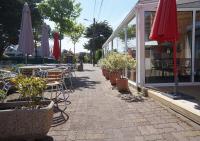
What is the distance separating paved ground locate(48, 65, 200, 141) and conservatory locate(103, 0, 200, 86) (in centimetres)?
228

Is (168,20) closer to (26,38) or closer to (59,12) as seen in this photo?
(26,38)

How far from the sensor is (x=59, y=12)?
26.1m

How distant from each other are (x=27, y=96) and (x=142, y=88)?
468 cm

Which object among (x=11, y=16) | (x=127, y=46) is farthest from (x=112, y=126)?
(x=11, y=16)

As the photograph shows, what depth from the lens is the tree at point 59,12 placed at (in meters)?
25.8

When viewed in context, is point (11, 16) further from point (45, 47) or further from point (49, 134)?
point (49, 134)

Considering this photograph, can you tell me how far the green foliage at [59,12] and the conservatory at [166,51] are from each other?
1666 centimetres

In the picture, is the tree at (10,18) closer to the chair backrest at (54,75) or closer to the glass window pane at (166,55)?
the glass window pane at (166,55)

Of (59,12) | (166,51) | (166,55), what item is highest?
(59,12)

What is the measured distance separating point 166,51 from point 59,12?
58.3 feet

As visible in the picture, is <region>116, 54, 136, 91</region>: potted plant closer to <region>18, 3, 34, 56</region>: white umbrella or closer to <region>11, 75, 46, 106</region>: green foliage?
<region>18, 3, 34, 56</region>: white umbrella

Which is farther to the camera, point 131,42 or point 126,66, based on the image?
point 131,42

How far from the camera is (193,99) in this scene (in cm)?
689

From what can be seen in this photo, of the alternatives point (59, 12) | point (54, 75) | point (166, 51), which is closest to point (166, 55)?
point (166, 51)
